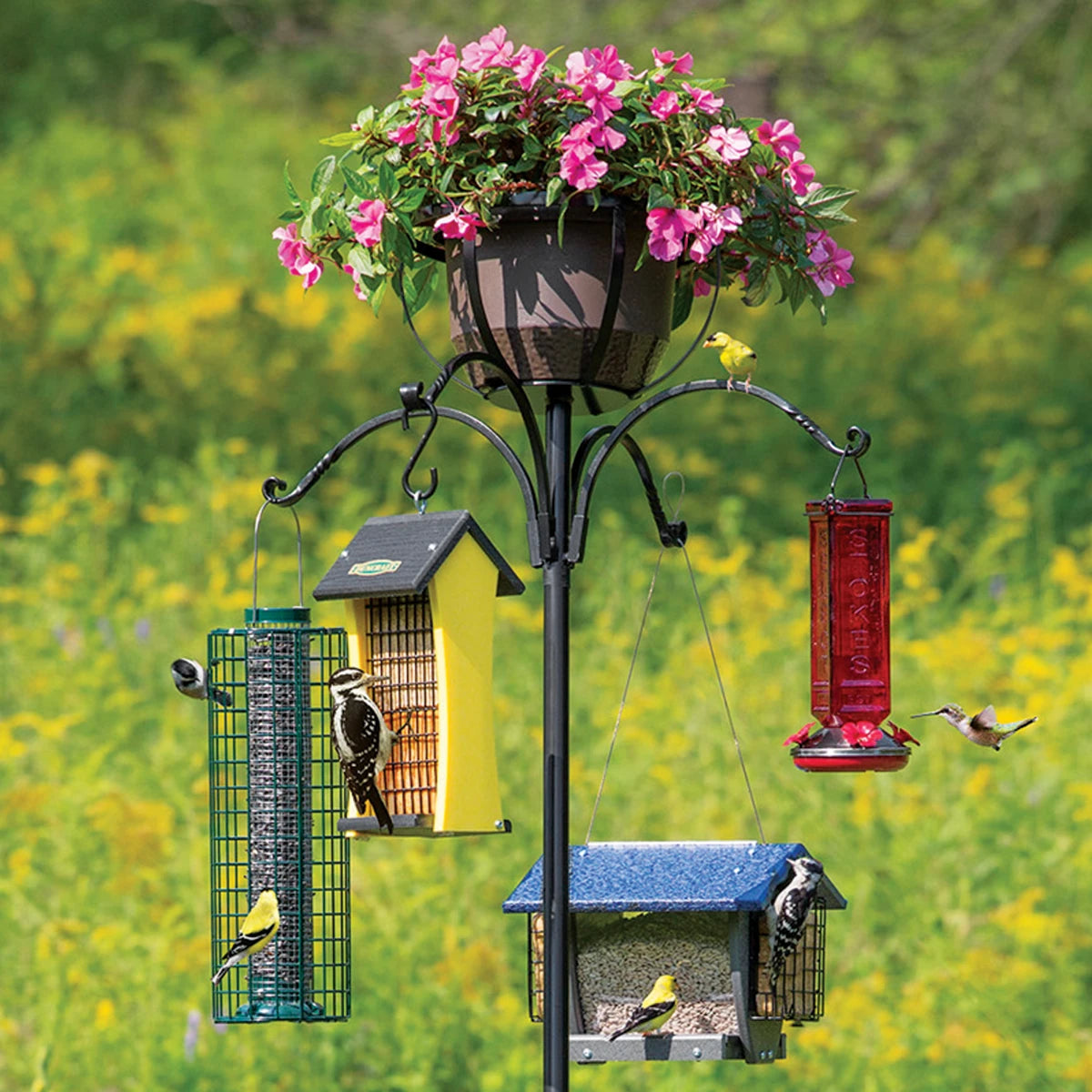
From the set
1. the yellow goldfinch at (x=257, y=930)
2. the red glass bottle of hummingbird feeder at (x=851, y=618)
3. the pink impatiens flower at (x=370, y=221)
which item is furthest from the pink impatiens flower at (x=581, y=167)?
the yellow goldfinch at (x=257, y=930)

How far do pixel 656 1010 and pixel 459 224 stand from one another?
4.71ft

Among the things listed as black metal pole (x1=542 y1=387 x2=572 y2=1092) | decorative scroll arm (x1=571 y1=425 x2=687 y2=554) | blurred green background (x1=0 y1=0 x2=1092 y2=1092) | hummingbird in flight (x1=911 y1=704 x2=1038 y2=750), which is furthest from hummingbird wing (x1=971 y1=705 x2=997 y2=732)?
blurred green background (x1=0 y1=0 x2=1092 y2=1092)

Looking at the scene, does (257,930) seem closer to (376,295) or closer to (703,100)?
(376,295)

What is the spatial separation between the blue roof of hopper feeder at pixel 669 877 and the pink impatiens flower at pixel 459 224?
1161mm

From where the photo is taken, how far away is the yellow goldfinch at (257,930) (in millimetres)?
3348

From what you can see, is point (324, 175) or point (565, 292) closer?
point (565, 292)

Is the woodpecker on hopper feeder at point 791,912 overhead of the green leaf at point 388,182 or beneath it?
beneath

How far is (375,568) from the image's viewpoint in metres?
3.17

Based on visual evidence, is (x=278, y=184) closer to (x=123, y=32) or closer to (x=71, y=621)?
(x=123, y=32)

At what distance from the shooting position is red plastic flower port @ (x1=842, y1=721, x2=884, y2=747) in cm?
306

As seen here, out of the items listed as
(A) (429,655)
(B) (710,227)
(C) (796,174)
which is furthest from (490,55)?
(A) (429,655)

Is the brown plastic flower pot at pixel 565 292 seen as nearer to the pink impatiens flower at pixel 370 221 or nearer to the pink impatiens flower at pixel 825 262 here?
the pink impatiens flower at pixel 370 221

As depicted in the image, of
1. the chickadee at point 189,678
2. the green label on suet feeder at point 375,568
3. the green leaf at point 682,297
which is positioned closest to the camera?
the green label on suet feeder at point 375,568

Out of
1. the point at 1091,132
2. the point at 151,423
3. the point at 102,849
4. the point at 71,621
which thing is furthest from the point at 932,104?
the point at 102,849
